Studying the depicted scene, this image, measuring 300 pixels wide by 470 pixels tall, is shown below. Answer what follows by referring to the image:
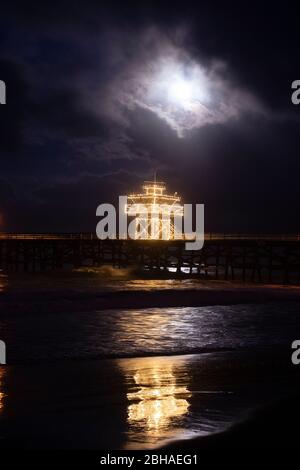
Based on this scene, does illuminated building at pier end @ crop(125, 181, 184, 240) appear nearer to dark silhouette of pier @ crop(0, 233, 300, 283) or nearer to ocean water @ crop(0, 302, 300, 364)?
dark silhouette of pier @ crop(0, 233, 300, 283)

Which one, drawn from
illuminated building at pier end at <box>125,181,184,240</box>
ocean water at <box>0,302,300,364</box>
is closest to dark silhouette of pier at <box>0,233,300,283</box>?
illuminated building at pier end at <box>125,181,184,240</box>

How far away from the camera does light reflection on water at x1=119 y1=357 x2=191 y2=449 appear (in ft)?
19.8

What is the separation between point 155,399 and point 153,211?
44009mm

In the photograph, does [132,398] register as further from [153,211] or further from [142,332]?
[153,211]

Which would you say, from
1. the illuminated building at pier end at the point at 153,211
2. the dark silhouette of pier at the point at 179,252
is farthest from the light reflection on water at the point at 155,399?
the illuminated building at pier end at the point at 153,211

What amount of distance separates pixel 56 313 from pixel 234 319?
19.0 ft

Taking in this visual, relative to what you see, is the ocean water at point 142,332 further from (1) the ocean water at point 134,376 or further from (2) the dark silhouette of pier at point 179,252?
(2) the dark silhouette of pier at point 179,252

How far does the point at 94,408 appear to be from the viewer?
7.04 meters

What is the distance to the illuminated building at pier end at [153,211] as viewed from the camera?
168ft

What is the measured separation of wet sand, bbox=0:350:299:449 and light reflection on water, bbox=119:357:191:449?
0.01m

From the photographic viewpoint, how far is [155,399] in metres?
7.41
